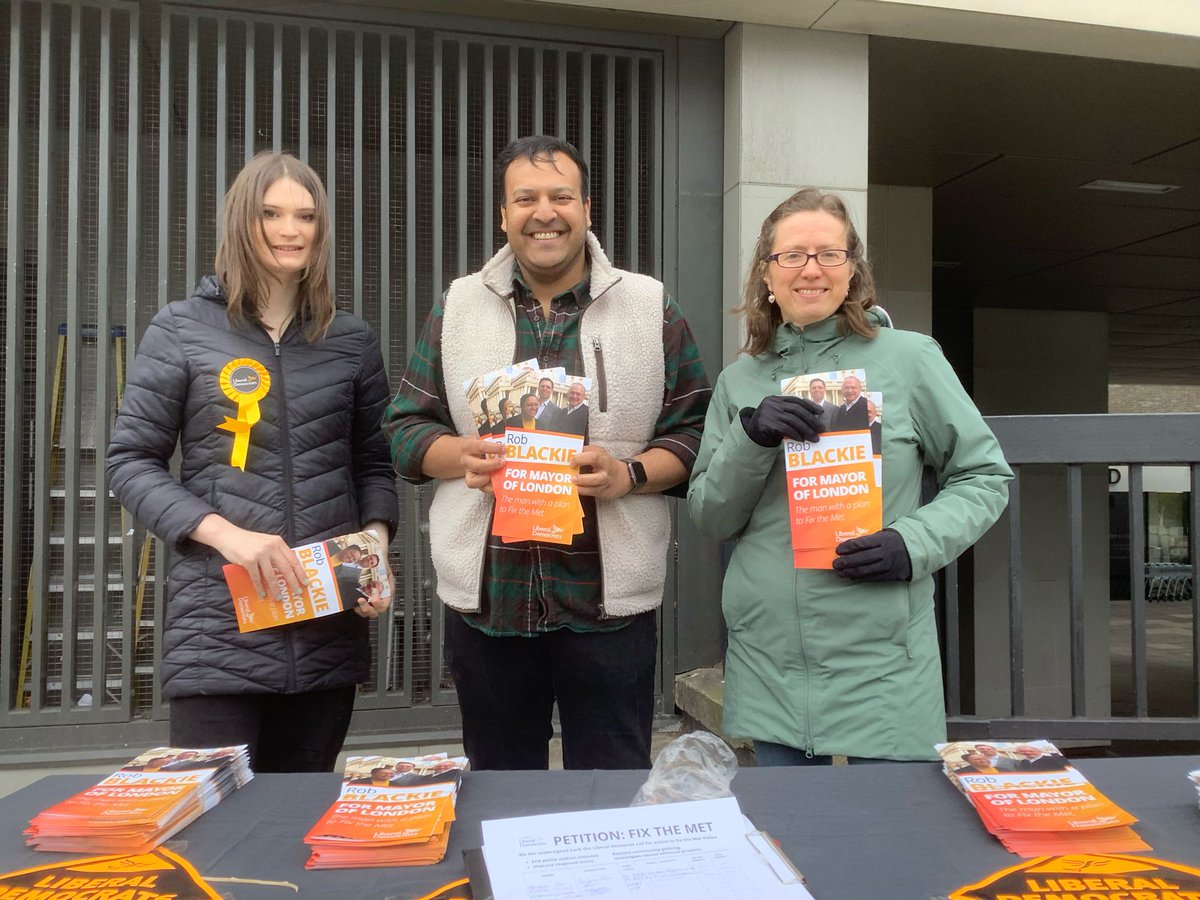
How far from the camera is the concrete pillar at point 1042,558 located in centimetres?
845

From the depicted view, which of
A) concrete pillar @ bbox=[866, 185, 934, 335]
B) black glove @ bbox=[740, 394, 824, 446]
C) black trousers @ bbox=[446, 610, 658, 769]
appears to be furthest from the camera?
concrete pillar @ bbox=[866, 185, 934, 335]

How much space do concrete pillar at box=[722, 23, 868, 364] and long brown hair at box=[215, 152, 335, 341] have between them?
7.25 feet

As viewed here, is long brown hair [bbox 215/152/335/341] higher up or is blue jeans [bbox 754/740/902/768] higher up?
long brown hair [bbox 215/152/335/341]

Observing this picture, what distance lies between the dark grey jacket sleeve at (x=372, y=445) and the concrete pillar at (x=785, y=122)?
2065mm

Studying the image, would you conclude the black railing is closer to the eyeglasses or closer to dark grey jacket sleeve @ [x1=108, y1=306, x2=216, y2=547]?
the eyeglasses

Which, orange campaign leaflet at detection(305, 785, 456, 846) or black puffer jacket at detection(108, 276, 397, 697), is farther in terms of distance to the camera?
black puffer jacket at detection(108, 276, 397, 697)

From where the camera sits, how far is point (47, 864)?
43.1 inches

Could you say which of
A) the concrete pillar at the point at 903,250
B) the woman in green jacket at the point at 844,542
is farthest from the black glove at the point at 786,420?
the concrete pillar at the point at 903,250

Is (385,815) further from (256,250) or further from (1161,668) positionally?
(1161,668)

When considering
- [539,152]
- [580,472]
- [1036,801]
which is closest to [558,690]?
[580,472]

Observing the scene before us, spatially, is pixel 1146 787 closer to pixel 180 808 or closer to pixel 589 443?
pixel 589 443

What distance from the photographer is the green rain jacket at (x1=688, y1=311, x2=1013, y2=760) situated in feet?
5.73

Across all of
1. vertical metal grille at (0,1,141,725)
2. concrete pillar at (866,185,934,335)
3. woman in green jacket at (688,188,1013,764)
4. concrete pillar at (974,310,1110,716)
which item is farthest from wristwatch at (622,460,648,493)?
concrete pillar at (974,310,1110,716)

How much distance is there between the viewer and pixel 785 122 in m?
3.89
